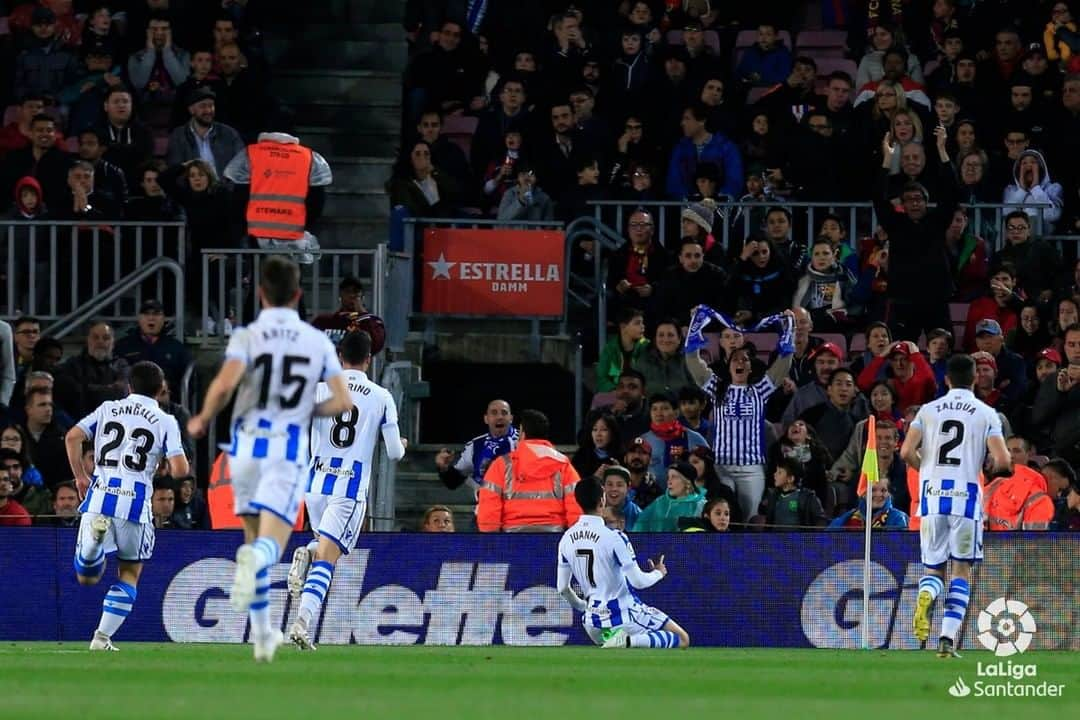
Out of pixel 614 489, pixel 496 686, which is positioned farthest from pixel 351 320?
pixel 496 686

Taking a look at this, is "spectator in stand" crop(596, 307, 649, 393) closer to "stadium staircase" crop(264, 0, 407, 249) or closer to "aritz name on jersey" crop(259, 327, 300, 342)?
"stadium staircase" crop(264, 0, 407, 249)

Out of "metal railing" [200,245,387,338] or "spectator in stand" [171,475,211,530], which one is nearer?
"spectator in stand" [171,475,211,530]

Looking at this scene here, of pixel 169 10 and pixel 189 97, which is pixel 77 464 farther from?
pixel 169 10

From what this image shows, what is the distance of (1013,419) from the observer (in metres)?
20.6

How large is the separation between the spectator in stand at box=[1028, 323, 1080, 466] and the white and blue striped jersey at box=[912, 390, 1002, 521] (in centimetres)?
467

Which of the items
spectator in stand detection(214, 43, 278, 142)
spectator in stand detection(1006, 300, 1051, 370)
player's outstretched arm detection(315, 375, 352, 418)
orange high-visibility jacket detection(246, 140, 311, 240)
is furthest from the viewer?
spectator in stand detection(214, 43, 278, 142)

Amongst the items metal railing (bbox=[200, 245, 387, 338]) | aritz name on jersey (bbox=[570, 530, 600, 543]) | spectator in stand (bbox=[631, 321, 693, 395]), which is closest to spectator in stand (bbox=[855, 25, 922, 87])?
spectator in stand (bbox=[631, 321, 693, 395])

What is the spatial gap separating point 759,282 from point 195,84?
5.92 metres

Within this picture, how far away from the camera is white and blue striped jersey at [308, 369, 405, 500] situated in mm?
15539

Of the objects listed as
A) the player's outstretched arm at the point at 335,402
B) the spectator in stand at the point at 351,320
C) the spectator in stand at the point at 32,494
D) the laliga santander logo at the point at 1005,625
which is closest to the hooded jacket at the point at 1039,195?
the laliga santander logo at the point at 1005,625

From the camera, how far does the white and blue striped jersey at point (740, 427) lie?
65.6 ft

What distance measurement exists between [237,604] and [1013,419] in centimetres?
1091

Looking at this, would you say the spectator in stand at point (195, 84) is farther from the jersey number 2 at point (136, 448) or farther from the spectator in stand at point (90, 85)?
the jersey number 2 at point (136, 448)

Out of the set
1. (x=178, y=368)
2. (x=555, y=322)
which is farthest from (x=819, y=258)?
(x=178, y=368)
